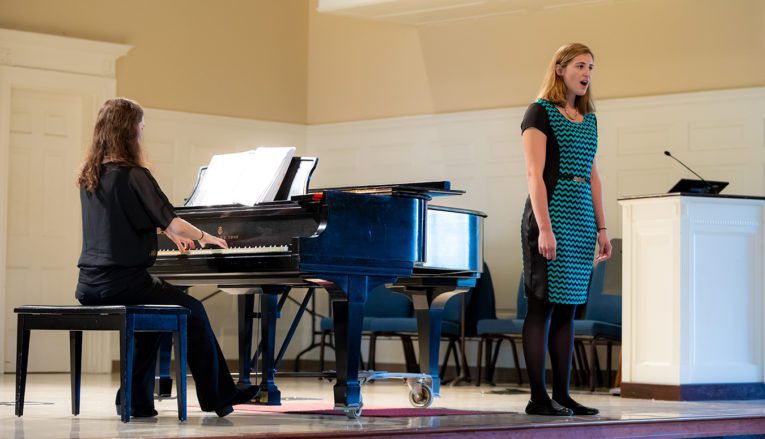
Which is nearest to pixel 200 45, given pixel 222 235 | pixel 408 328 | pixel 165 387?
pixel 408 328

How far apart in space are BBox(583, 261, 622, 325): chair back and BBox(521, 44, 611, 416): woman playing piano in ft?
10.4

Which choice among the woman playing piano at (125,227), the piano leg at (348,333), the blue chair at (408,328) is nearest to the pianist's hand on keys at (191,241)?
the woman playing piano at (125,227)

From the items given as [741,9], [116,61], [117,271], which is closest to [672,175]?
[741,9]

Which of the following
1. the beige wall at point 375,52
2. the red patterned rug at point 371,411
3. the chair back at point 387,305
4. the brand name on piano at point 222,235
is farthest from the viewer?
the chair back at point 387,305

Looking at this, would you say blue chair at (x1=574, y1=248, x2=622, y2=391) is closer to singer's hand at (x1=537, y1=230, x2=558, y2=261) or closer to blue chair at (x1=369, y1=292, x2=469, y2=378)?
blue chair at (x1=369, y1=292, x2=469, y2=378)

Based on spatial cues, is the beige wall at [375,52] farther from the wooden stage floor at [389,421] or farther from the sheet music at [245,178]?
the sheet music at [245,178]

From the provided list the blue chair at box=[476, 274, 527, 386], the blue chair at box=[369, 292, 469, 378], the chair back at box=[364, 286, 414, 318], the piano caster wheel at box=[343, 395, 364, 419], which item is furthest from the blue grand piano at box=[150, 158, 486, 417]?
the chair back at box=[364, 286, 414, 318]

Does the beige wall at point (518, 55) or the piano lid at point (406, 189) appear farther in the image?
the beige wall at point (518, 55)

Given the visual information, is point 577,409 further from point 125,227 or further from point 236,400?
point 125,227

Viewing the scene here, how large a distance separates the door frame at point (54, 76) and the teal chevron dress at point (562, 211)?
191 inches

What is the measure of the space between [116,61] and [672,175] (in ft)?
13.1

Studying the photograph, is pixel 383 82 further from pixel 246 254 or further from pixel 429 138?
pixel 246 254

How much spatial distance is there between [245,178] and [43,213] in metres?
3.94

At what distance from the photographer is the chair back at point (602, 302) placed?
25.1 feet
